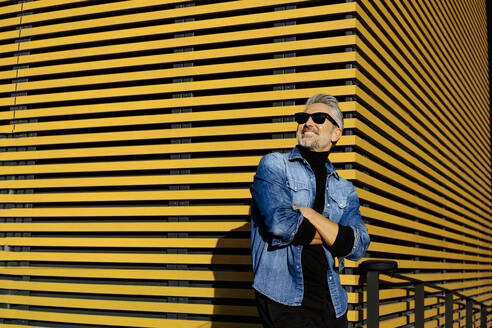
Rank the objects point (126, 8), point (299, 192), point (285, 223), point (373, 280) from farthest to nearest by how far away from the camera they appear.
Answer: point (126, 8)
point (373, 280)
point (299, 192)
point (285, 223)

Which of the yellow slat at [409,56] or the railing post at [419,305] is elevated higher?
the yellow slat at [409,56]

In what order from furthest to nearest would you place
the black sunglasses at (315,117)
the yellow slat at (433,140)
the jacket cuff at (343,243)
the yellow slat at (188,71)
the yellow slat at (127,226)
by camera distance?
the yellow slat at (433,140)
the yellow slat at (127,226)
the yellow slat at (188,71)
the black sunglasses at (315,117)
the jacket cuff at (343,243)

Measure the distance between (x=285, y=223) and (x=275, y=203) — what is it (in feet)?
0.41

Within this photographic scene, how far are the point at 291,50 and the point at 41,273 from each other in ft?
10.8

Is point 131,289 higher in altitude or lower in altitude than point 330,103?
lower

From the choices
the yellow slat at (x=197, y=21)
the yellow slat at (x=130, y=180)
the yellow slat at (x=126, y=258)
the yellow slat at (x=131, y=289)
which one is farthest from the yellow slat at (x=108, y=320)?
the yellow slat at (x=197, y=21)

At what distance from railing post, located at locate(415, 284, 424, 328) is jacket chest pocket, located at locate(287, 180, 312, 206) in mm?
1984

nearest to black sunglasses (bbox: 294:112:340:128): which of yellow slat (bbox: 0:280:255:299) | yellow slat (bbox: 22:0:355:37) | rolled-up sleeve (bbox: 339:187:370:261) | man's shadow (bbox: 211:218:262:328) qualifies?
rolled-up sleeve (bbox: 339:187:370:261)

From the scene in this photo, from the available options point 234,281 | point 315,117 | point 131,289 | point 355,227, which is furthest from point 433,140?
point 315,117

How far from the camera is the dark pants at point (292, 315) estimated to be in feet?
8.80

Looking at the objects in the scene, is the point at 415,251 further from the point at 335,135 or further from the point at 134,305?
the point at 335,135

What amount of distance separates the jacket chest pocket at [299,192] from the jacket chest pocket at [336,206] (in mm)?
138

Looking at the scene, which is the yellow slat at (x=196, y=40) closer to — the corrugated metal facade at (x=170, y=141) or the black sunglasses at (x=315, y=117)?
the corrugated metal facade at (x=170, y=141)

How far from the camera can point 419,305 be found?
176 inches
